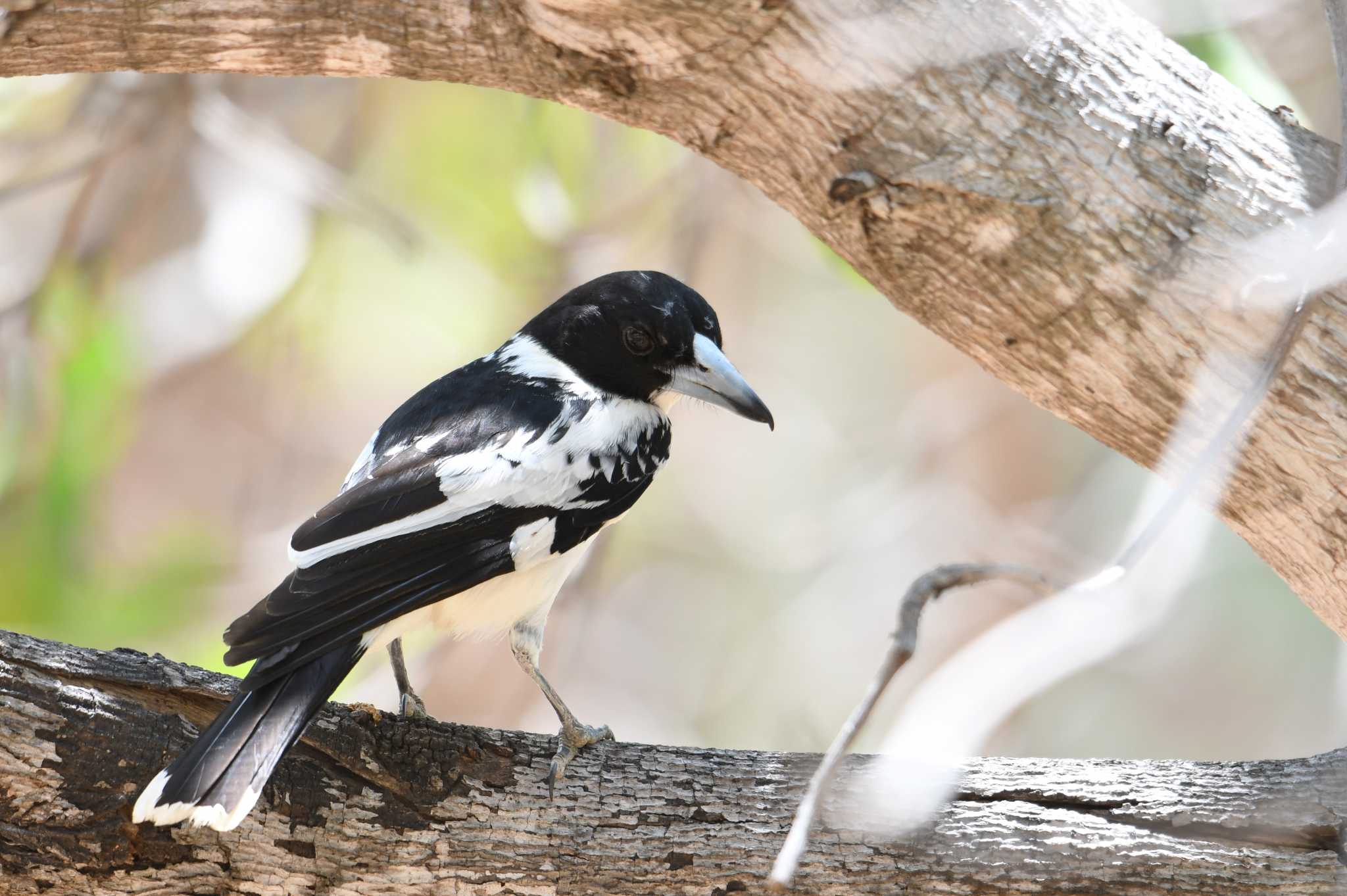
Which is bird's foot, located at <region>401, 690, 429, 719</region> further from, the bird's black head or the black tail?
the bird's black head

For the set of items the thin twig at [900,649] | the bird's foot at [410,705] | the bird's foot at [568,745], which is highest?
the bird's foot at [410,705]

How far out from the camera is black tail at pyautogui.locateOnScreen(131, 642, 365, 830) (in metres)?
1.82

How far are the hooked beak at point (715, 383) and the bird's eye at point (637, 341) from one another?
3.1 inches

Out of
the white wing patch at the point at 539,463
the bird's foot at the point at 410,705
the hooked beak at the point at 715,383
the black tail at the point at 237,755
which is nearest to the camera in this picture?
the black tail at the point at 237,755

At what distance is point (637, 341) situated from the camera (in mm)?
2902

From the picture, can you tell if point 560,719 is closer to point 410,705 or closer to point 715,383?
point 410,705

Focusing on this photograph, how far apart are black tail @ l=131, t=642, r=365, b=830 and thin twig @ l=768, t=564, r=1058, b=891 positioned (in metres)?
0.85

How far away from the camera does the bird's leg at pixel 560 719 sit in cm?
217

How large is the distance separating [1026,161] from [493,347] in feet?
12.6

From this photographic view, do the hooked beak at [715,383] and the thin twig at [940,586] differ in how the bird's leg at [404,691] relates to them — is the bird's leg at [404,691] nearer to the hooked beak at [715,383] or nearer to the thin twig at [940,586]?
the hooked beak at [715,383]

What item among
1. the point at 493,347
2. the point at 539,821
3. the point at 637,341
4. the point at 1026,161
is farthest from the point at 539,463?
the point at 493,347

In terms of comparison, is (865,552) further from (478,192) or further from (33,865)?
(33,865)

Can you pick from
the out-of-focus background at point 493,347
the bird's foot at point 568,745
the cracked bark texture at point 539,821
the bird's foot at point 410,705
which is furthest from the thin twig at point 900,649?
the out-of-focus background at point 493,347

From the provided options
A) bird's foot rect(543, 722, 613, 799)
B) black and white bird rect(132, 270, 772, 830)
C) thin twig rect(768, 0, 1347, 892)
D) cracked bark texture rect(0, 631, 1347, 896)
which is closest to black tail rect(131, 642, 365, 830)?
black and white bird rect(132, 270, 772, 830)
